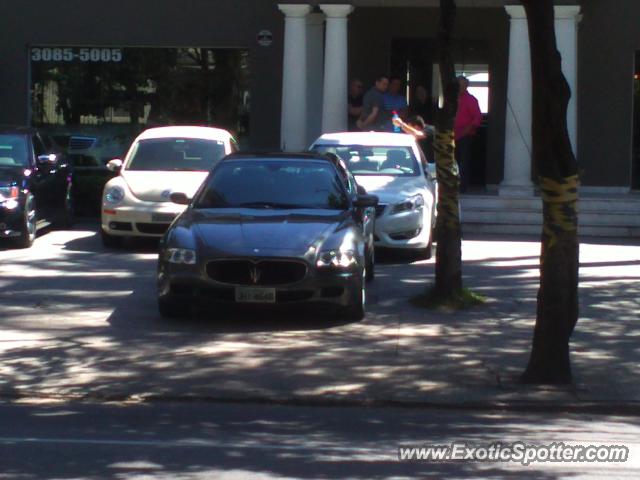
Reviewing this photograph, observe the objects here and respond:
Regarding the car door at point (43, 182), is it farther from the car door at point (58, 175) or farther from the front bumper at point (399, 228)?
the front bumper at point (399, 228)

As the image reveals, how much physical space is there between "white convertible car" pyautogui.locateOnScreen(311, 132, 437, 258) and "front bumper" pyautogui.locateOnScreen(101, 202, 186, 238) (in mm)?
2249

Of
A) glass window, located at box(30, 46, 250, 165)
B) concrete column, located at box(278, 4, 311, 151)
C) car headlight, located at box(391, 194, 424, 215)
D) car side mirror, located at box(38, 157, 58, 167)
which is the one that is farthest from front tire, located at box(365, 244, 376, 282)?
glass window, located at box(30, 46, 250, 165)

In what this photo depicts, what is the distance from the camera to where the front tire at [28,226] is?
1569 centimetres

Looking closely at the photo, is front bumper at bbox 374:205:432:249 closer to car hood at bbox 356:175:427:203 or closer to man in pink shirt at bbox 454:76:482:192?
car hood at bbox 356:175:427:203

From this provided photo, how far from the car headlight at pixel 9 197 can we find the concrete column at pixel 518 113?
7998 mm

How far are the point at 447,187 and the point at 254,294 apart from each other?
8.55 ft

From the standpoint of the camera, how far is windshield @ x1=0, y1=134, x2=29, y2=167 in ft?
54.0

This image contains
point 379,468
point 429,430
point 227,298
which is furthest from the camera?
point 227,298

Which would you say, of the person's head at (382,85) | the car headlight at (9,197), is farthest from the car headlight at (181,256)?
the person's head at (382,85)

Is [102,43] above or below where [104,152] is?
above

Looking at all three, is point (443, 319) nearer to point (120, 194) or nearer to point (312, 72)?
point (120, 194)

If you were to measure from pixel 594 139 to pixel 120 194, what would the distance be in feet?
31.4

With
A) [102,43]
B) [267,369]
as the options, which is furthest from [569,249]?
[102,43]

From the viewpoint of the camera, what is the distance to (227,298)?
10961mm
